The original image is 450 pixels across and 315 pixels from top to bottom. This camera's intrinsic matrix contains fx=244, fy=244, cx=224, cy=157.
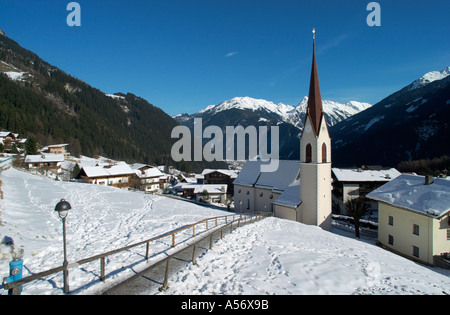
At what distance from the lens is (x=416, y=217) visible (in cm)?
2144

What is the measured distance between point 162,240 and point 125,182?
173 feet

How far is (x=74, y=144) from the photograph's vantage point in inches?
3949

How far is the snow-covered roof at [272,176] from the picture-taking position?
117 feet

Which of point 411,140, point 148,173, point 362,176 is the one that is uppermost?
point 411,140

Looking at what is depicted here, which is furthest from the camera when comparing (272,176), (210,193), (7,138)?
(7,138)

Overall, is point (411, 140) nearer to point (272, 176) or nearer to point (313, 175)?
point (272, 176)

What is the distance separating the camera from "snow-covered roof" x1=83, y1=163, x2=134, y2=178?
55500 millimetres

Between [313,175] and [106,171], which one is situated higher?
[313,175]

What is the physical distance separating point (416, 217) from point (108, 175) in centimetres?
5791

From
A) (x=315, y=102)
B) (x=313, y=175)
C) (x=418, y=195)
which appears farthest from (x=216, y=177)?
(x=418, y=195)

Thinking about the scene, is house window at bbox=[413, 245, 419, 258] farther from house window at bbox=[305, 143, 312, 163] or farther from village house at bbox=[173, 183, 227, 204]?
village house at bbox=[173, 183, 227, 204]
